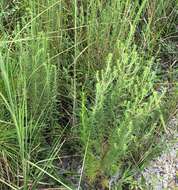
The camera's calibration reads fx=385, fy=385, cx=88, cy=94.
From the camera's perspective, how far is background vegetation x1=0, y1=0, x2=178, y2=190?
1484 mm

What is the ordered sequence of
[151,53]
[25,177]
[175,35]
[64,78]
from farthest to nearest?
[175,35]
[151,53]
[64,78]
[25,177]

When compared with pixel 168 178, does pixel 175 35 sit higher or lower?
higher

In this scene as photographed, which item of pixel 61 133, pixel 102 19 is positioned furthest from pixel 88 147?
pixel 102 19

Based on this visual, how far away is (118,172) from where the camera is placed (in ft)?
5.59

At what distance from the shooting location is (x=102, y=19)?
179 centimetres

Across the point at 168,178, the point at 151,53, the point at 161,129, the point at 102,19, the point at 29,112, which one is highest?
the point at 102,19

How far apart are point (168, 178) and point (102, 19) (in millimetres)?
792

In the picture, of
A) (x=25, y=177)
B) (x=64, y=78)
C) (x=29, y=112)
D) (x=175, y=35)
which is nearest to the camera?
(x=25, y=177)

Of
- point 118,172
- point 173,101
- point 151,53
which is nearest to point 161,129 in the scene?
point 173,101

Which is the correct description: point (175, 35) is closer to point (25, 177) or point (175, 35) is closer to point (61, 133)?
point (61, 133)

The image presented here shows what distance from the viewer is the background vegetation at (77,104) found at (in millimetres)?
1484

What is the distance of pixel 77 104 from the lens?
68.4 inches

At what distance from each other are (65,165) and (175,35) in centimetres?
102

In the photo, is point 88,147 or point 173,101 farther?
point 173,101
